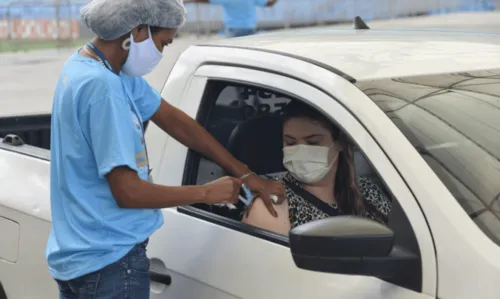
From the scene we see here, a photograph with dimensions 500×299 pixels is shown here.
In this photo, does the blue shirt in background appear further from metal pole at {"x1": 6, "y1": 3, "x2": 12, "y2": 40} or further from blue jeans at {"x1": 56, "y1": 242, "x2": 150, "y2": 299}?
metal pole at {"x1": 6, "y1": 3, "x2": 12, "y2": 40}

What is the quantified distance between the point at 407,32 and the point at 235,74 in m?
0.81

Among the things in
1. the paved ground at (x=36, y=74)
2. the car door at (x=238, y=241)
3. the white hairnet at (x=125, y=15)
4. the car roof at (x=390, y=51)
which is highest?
the white hairnet at (x=125, y=15)

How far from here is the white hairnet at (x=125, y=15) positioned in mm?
2287

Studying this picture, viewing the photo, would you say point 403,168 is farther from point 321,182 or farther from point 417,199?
point 321,182

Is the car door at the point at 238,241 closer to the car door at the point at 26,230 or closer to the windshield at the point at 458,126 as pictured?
the windshield at the point at 458,126

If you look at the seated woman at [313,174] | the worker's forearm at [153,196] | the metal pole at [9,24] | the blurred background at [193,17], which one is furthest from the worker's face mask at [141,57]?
the metal pole at [9,24]

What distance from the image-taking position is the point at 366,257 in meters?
1.85

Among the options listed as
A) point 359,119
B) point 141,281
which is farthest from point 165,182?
point 359,119

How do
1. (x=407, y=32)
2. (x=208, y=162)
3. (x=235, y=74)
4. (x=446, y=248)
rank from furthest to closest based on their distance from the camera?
(x=407, y=32), (x=208, y=162), (x=235, y=74), (x=446, y=248)

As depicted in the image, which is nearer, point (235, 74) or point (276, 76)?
point (276, 76)

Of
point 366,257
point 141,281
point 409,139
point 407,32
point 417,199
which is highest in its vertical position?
point 407,32

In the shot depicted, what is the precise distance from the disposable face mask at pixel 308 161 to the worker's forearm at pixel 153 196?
17.8 inches

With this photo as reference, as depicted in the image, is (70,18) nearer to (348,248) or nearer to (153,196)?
(153,196)

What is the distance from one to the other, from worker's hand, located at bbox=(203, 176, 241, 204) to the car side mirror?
1.60 ft
